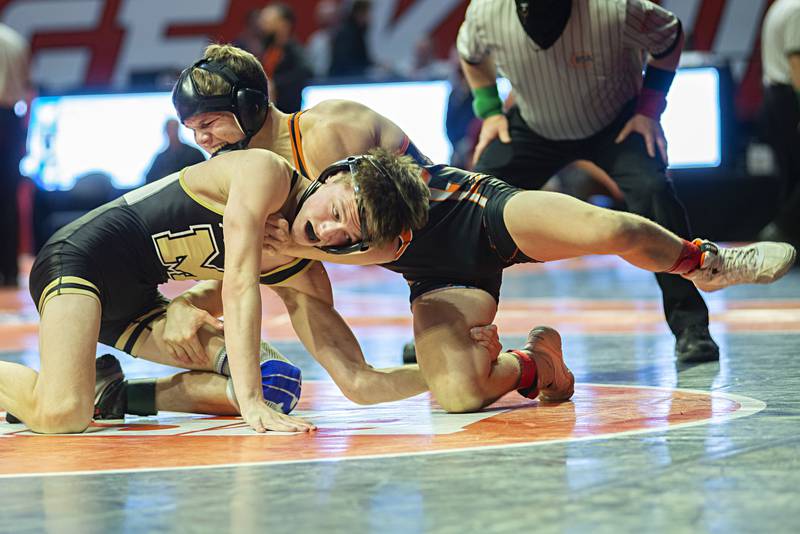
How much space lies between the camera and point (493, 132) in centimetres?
482

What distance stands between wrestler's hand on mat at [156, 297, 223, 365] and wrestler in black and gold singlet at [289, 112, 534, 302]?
0.56 m

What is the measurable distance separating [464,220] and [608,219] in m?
0.47

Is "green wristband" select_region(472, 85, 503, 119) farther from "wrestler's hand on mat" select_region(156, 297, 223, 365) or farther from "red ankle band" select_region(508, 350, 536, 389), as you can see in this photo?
"wrestler's hand on mat" select_region(156, 297, 223, 365)

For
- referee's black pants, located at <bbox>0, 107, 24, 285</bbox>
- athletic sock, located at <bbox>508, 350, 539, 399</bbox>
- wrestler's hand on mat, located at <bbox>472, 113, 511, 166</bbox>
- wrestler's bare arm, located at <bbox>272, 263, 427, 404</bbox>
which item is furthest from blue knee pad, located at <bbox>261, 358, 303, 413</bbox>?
referee's black pants, located at <bbox>0, 107, 24, 285</bbox>

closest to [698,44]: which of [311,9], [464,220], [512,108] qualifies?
[311,9]

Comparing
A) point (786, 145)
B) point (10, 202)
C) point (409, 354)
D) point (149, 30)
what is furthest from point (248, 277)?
point (149, 30)

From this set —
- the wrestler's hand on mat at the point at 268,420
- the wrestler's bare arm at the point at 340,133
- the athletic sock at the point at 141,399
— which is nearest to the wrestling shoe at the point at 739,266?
the wrestler's bare arm at the point at 340,133

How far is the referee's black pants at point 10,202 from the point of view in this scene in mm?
9148

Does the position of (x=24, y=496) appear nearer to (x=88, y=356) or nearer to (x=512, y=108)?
(x=88, y=356)

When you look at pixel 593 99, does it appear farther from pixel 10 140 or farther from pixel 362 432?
pixel 10 140

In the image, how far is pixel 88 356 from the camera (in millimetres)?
3418

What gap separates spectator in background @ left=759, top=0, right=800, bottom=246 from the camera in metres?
7.55

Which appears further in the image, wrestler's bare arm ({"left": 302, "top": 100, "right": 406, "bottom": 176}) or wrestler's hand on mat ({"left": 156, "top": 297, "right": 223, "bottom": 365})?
wrestler's bare arm ({"left": 302, "top": 100, "right": 406, "bottom": 176})

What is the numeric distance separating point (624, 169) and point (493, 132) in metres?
0.55
